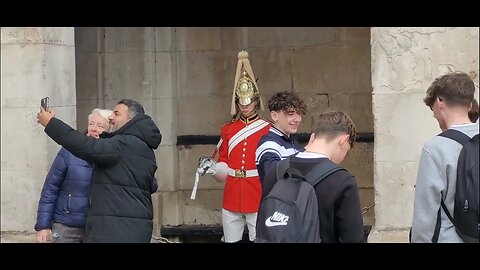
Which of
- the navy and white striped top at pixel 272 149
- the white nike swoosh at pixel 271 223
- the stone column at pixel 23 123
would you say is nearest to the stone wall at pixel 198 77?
the stone column at pixel 23 123

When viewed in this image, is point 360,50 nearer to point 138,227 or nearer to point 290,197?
point 138,227

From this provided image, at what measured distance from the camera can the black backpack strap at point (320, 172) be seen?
14.0ft

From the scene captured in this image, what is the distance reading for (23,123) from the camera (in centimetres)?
702

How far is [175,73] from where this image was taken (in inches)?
349

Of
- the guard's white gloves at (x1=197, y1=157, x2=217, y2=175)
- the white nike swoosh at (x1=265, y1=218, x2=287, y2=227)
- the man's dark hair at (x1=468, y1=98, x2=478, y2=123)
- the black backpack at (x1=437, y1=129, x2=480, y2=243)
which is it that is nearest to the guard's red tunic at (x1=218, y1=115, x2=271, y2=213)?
the guard's white gloves at (x1=197, y1=157, x2=217, y2=175)

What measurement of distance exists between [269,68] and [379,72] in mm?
2107

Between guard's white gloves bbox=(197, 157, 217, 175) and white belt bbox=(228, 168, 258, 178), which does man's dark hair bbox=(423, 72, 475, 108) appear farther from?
guard's white gloves bbox=(197, 157, 217, 175)

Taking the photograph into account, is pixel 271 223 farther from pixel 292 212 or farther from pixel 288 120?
pixel 288 120

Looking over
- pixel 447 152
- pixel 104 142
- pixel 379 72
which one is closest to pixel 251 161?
pixel 379 72

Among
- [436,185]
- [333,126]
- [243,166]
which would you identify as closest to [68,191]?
[243,166]

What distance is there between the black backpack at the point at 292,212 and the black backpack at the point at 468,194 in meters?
0.58

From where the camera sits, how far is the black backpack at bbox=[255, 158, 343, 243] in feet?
13.6

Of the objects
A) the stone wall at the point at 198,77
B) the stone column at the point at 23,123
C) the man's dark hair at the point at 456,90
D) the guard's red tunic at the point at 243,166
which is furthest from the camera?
the stone wall at the point at 198,77

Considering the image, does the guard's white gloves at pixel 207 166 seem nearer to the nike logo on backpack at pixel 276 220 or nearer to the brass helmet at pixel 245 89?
the brass helmet at pixel 245 89
